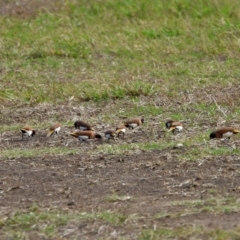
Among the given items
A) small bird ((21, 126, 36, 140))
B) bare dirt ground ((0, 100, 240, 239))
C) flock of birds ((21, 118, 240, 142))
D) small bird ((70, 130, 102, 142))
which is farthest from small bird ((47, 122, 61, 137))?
small bird ((70, 130, 102, 142))

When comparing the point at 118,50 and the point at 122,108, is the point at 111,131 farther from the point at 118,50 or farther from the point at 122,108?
the point at 118,50

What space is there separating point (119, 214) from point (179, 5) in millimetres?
→ 9899

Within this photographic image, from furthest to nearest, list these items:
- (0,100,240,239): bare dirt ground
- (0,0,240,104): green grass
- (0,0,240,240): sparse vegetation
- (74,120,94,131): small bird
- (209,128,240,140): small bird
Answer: (0,0,240,104): green grass < (74,120,94,131): small bird < (209,128,240,140): small bird < (0,0,240,240): sparse vegetation < (0,100,240,239): bare dirt ground

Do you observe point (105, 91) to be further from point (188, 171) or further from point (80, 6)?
point (80, 6)

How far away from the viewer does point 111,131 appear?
29.2 feet

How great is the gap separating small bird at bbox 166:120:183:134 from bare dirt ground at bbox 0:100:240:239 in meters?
0.29

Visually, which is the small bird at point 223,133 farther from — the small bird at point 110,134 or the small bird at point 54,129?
the small bird at point 54,129

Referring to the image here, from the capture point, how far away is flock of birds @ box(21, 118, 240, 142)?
8453 mm

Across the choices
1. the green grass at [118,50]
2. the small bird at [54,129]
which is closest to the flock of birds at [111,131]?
the small bird at [54,129]

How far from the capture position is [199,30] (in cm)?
1441

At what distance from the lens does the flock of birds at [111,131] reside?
27.7 feet

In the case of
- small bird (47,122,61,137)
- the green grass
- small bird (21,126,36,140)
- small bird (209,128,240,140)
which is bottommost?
the green grass

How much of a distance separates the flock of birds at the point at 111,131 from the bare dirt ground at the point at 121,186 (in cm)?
9

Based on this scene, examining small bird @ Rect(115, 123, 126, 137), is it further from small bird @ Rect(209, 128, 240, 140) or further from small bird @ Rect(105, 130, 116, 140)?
small bird @ Rect(209, 128, 240, 140)
